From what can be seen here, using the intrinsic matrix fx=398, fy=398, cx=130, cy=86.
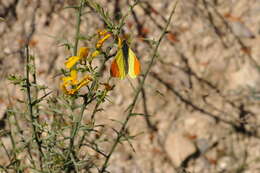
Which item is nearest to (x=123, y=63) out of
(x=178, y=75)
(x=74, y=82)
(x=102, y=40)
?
(x=102, y=40)

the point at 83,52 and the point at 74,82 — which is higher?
the point at 83,52

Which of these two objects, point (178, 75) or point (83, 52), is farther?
point (178, 75)

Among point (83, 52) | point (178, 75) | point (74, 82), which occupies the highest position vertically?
point (178, 75)

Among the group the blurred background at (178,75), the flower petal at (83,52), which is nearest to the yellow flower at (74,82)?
the flower petal at (83,52)

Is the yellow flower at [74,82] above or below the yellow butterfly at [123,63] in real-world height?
below

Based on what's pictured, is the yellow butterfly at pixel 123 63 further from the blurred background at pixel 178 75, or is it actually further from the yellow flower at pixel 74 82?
the blurred background at pixel 178 75

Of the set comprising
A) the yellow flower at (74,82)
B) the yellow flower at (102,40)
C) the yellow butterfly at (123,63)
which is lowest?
the yellow flower at (74,82)

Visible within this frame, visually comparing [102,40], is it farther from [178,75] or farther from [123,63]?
[178,75]

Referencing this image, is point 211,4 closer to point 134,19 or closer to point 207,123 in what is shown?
point 134,19
